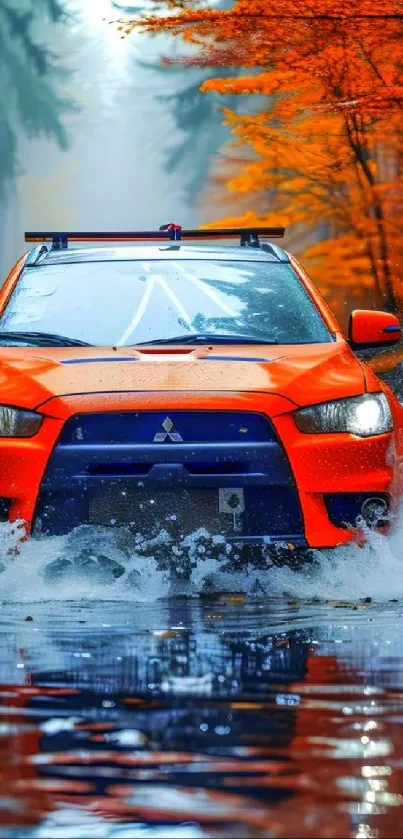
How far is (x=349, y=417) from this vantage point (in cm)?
809

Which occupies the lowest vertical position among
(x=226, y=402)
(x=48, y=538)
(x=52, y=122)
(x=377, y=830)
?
(x=377, y=830)

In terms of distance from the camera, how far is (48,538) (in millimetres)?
7906

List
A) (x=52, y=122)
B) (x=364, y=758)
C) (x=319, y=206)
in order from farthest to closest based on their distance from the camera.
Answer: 1. (x=52, y=122)
2. (x=319, y=206)
3. (x=364, y=758)

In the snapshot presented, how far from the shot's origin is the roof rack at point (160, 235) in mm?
10148

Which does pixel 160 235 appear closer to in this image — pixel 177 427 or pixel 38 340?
pixel 38 340

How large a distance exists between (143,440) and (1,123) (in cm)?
4433

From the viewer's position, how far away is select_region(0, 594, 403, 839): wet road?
4000mm

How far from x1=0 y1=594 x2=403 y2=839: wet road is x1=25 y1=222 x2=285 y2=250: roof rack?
9.82 feet

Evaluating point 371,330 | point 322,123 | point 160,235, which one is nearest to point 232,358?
point 371,330

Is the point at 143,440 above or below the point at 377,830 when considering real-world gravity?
above

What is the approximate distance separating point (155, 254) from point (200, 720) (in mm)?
5184

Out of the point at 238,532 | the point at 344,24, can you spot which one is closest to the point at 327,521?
the point at 238,532

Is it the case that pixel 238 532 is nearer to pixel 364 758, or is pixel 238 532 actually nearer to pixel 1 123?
pixel 364 758

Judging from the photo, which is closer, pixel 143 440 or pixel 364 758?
pixel 364 758
